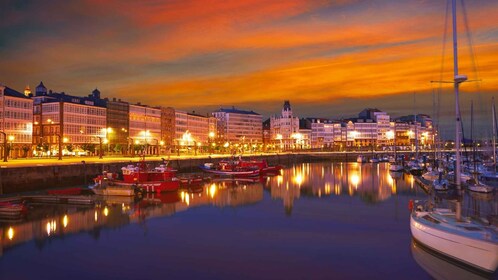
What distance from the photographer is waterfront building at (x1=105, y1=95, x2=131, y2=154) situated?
123125 millimetres

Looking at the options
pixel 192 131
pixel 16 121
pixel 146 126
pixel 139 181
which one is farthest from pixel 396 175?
pixel 192 131

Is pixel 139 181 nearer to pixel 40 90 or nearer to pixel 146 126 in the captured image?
pixel 40 90

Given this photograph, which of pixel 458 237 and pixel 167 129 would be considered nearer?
pixel 458 237

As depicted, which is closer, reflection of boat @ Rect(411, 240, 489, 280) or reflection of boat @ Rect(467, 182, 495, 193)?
reflection of boat @ Rect(411, 240, 489, 280)

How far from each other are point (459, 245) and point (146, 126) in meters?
129

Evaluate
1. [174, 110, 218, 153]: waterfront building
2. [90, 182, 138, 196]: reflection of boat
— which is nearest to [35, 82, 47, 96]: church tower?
[174, 110, 218, 153]: waterfront building

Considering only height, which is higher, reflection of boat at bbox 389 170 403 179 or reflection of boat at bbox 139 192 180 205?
reflection of boat at bbox 389 170 403 179

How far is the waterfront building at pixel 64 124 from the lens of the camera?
351 ft

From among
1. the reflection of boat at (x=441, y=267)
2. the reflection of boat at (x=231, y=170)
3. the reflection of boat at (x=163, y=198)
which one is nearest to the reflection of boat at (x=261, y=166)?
the reflection of boat at (x=231, y=170)

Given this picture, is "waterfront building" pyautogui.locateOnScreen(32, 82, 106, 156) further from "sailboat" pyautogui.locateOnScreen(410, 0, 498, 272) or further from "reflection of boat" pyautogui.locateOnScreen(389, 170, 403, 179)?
"sailboat" pyautogui.locateOnScreen(410, 0, 498, 272)

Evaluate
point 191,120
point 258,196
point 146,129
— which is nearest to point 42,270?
point 258,196

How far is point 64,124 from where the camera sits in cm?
10800

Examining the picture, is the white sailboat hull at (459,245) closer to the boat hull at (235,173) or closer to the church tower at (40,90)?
the boat hull at (235,173)

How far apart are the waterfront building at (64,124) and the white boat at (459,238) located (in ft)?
294
